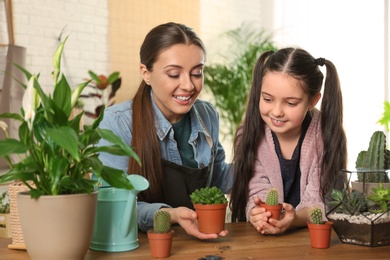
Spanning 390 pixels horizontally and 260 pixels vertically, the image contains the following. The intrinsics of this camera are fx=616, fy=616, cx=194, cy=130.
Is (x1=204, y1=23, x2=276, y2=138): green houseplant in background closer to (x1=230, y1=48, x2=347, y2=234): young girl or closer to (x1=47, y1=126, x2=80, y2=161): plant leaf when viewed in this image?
(x1=230, y1=48, x2=347, y2=234): young girl

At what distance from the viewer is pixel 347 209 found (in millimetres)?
1753

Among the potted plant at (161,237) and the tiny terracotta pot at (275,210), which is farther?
the tiny terracotta pot at (275,210)

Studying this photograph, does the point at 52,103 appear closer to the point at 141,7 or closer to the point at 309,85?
the point at 309,85

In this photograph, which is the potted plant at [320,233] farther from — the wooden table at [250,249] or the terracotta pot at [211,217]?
the terracotta pot at [211,217]

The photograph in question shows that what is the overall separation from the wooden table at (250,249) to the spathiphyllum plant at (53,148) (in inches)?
9.9

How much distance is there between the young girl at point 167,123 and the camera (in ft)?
7.68

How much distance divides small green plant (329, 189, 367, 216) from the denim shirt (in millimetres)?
631

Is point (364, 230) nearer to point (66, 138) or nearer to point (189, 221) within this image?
point (189, 221)

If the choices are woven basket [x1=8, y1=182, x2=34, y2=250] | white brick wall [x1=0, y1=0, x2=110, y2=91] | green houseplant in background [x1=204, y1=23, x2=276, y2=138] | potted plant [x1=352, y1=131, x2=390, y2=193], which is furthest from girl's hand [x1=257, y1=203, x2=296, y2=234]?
green houseplant in background [x1=204, y1=23, x2=276, y2=138]

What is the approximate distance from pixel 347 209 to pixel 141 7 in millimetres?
4997

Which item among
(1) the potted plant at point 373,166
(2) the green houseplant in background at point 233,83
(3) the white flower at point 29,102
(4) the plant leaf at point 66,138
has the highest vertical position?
(2) the green houseplant in background at point 233,83

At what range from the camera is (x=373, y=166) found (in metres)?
1.89

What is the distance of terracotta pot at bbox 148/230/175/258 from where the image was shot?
62.9 inches

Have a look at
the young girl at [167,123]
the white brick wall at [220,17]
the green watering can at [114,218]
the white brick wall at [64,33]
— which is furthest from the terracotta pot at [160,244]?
the white brick wall at [220,17]
